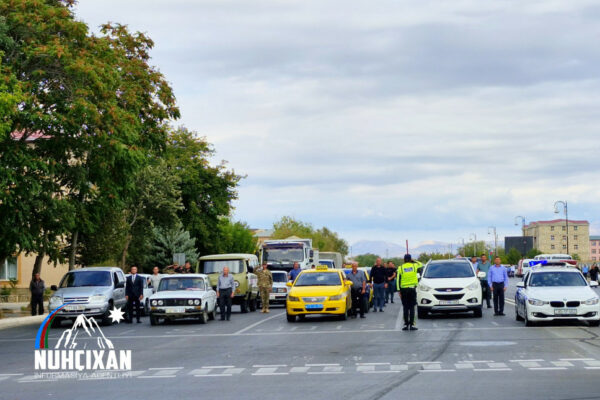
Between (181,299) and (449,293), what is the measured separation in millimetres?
7866

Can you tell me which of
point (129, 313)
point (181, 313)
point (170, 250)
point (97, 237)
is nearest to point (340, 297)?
point (181, 313)

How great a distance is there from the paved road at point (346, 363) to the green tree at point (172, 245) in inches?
1603

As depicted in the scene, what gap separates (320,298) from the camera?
2716 centimetres

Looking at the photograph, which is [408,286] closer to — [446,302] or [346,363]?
[446,302]

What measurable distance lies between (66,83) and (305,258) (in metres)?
20.1

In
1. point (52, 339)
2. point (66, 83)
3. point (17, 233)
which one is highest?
point (66, 83)

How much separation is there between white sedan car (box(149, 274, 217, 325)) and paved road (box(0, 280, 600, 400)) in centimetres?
279

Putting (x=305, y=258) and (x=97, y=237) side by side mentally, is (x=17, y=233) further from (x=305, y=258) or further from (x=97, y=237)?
(x=305, y=258)

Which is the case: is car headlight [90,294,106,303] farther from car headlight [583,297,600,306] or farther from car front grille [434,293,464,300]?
car headlight [583,297,600,306]

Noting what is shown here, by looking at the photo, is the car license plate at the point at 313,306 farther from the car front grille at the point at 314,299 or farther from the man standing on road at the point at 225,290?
the man standing on road at the point at 225,290

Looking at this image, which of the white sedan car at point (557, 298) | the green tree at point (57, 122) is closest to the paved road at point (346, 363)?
the white sedan car at point (557, 298)

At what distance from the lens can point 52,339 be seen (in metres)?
23.4

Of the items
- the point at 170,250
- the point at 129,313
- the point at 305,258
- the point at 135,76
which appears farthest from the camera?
the point at 170,250

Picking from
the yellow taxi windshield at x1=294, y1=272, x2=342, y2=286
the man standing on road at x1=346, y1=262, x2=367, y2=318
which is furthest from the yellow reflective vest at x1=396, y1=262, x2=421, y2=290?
the man standing on road at x1=346, y1=262, x2=367, y2=318
